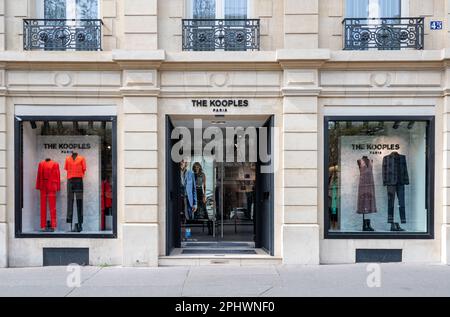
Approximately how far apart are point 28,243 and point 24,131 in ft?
7.70

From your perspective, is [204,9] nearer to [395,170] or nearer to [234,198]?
[234,198]

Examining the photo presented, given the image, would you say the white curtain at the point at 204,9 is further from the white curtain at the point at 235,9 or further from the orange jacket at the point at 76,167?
the orange jacket at the point at 76,167

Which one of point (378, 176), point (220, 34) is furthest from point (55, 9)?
point (378, 176)

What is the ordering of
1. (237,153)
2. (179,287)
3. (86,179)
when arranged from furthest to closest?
1. (237,153)
2. (86,179)
3. (179,287)

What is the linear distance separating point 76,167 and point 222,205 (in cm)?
402

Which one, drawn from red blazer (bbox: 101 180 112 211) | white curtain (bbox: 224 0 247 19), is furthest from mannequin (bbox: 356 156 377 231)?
red blazer (bbox: 101 180 112 211)

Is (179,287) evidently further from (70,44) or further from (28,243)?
(70,44)

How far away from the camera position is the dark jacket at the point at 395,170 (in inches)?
394

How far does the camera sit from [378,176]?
33.1ft

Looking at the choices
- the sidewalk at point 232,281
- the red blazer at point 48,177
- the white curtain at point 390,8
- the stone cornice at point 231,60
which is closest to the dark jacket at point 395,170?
Result: the sidewalk at point 232,281

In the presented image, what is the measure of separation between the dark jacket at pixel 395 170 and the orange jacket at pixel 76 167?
661cm

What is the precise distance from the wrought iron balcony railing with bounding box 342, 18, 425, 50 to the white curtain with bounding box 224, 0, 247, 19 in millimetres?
2130

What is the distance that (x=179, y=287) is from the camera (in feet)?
25.5
